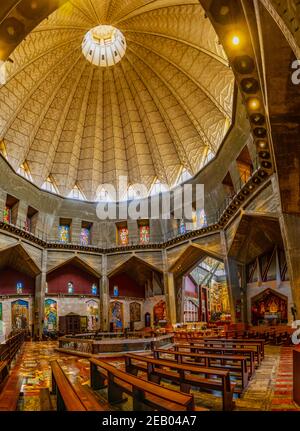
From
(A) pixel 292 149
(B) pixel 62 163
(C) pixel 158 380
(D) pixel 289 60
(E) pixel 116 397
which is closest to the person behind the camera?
(E) pixel 116 397

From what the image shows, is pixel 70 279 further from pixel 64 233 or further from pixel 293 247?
pixel 293 247

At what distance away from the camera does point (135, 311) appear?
3138 centimetres

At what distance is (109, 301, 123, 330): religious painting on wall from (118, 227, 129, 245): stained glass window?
18.8ft

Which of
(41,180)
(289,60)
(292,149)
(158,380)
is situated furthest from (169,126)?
(158,380)

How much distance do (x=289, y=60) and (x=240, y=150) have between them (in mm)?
12179

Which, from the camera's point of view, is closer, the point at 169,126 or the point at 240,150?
the point at 240,150

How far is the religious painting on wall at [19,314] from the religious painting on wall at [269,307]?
17353 millimetres

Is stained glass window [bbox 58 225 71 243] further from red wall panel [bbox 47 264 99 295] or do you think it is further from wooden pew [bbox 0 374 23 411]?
wooden pew [bbox 0 374 23 411]

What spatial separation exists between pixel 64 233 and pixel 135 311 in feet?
33.7

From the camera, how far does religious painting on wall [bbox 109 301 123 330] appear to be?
1163 inches

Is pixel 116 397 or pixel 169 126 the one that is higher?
pixel 169 126

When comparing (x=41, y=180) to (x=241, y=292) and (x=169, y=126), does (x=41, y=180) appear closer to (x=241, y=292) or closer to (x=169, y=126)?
(x=169, y=126)

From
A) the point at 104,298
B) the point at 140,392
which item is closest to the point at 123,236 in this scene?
the point at 104,298

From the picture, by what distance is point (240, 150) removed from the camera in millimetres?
20016
